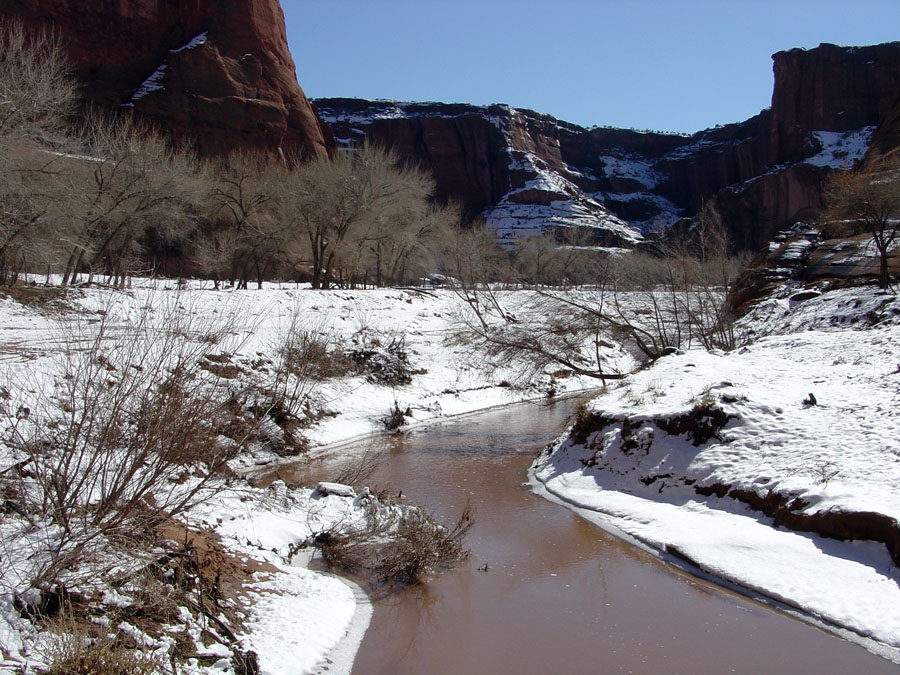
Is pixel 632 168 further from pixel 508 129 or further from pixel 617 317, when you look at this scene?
pixel 617 317

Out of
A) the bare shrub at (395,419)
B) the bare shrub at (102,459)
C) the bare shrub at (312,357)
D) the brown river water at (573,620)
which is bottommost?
the bare shrub at (395,419)

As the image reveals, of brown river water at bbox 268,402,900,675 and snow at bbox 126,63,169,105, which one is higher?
snow at bbox 126,63,169,105

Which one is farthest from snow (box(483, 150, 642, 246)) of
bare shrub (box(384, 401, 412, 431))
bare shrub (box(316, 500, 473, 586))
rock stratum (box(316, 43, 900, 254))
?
bare shrub (box(316, 500, 473, 586))

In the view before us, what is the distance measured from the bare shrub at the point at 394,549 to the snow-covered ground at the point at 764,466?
3.30 m

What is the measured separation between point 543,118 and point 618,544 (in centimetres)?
17839

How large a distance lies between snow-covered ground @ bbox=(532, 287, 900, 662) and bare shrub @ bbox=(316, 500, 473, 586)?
330 centimetres

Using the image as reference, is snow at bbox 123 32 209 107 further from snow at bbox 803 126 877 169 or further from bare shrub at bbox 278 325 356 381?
snow at bbox 803 126 877 169

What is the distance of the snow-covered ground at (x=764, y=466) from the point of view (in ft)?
23.9

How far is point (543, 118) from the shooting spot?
17400 centimetres

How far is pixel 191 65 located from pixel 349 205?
4393cm

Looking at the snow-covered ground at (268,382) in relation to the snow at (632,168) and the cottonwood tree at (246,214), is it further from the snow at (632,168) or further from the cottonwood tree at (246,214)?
the snow at (632,168)

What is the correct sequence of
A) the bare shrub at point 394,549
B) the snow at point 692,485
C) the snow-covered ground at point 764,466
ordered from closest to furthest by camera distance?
1. the snow at point 692,485
2. the snow-covered ground at point 764,466
3. the bare shrub at point 394,549

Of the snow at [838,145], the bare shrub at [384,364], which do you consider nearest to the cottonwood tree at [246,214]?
the bare shrub at [384,364]

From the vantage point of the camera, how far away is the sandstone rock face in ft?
213
